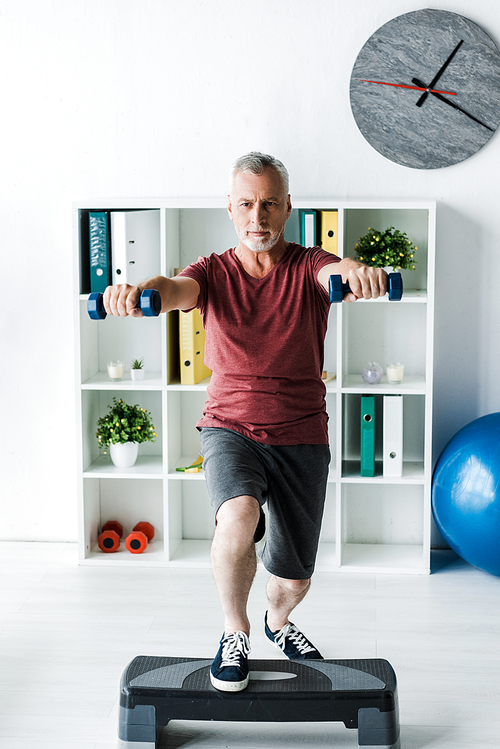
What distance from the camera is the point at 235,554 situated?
6.95 feet

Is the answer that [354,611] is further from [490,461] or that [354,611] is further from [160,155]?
[160,155]

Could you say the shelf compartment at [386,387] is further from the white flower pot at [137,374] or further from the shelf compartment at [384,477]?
the white flower pot at [137,374]

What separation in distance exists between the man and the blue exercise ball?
871 mm

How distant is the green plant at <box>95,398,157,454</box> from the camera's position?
3.43 meters

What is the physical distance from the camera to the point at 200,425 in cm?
237

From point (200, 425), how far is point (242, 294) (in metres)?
0.39

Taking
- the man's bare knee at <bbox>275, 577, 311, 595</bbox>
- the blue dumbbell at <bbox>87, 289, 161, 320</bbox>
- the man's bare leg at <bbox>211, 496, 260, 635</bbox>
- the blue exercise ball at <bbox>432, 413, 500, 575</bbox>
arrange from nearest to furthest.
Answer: the blue dumbbell at <bbox>87, 289, 161, 320</bbox> < the man's bare leg at <bbox>211, 496, 260, 635</bbox> < the man's bare knee at <bbox>275, 577, 311, 595</bbox> < the blue exercise ball at <bbox>432, 413, 500, 575</bbox>

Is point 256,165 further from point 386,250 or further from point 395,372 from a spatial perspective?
point 395,372

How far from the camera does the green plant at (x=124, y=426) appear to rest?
135 inches

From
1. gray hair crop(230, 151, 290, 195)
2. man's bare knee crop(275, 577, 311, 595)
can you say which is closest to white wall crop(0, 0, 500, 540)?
gray hair crop(230, 151, 290, 195)

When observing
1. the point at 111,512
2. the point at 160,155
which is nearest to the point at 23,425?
the point at 111,512

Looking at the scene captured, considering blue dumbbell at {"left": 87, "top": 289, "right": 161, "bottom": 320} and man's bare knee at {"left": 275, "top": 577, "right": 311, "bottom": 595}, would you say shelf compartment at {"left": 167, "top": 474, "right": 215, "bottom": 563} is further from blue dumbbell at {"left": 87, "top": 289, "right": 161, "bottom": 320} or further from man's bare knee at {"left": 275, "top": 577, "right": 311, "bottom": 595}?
blue dumbbell at {"left": 87, "top": 289, "right": 161, "bottom": 320}

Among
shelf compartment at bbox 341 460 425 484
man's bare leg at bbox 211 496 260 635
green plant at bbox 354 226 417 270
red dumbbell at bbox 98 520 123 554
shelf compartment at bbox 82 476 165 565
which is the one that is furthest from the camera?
shelf compartment at bbox 82 476 165 565

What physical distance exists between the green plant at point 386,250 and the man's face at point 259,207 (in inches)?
39.1
